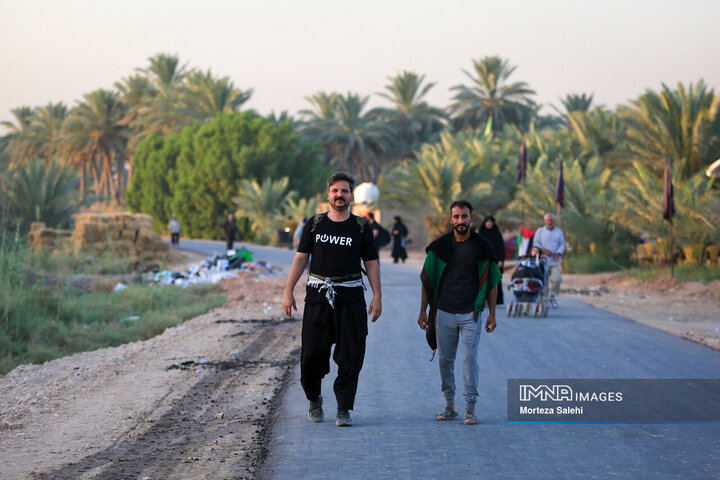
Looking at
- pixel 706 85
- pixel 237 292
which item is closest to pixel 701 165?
pixel 706 85

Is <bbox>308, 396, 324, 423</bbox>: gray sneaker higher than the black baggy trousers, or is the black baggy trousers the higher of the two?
the black baggy trousers

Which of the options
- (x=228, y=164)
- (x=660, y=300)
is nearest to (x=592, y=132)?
(x=660, y=300)

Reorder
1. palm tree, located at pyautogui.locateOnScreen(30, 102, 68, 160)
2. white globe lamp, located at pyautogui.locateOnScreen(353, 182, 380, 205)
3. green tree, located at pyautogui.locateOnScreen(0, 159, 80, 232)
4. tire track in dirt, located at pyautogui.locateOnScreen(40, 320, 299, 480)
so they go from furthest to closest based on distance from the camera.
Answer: palm tree, located at pyautogui.locateOnScreen(30, 102, 68, 160) → white globe lamp, located at pyautogui.locateOnScreen(353, 182, 380, 205) → green tree, located at pyautogui.locateOnScreen(0, 159, 80, 232) → tire track in dirt, located at pyautogui.locateOnScreen(40, 320, 299, 480)

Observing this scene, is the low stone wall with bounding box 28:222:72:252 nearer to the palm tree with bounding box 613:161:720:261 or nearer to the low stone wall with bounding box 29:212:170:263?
the low stone wall with bounding box 29:212:170:263

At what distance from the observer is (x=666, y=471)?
19.0 feet

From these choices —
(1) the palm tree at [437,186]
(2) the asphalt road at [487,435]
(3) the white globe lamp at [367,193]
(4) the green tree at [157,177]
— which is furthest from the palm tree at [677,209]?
(4) the green tree at [157,177]

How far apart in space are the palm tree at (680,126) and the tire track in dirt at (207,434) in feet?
73.2

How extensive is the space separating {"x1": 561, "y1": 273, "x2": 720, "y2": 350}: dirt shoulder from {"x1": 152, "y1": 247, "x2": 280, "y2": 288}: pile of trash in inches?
361

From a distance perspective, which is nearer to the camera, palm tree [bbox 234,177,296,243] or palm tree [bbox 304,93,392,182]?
palm tree [bbox 234,177,296,243]

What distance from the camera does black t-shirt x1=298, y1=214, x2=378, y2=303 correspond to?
6.95m

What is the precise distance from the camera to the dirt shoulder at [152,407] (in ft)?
20.5

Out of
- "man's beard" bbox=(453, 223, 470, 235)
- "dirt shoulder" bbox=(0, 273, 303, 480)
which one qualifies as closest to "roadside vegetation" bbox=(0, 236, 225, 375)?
"dirt shoulder" bbox=(0, 273, 303, 480)

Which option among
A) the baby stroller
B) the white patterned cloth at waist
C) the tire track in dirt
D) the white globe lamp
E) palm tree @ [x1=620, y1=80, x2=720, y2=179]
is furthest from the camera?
the white globe lamp

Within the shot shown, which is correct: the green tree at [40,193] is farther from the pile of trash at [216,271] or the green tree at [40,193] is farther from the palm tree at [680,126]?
the palm tree at [680,126]
